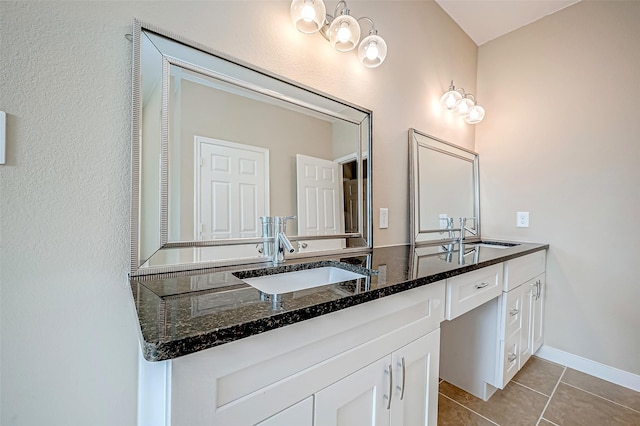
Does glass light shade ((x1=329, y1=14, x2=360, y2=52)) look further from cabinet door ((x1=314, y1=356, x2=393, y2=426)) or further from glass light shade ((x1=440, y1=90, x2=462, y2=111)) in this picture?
cabinet door ((x1=314, y1=356, x2=393, y2=426))

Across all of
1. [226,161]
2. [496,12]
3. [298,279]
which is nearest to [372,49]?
[226,161]

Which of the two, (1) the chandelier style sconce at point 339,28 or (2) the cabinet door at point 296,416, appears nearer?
(2) the cabinet door at point 296,416

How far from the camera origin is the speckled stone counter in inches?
18.5

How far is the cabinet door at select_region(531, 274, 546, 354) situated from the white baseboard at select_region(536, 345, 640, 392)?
10 cm

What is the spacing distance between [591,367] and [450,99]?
2.01m

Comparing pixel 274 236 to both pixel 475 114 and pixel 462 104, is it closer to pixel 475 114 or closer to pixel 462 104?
pixel 462 104

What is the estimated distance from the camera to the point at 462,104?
208cm

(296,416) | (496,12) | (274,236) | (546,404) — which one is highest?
(496,12)

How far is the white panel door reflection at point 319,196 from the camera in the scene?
1268 mm

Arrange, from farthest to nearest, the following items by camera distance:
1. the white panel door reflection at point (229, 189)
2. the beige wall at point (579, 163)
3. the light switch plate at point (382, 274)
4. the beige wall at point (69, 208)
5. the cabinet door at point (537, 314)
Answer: the cabinet door at point (537, 314) → the beige wall at point (579, 163) → the white panel door reflection at point (229, 189) → the light switch plate at point (382, 274) → the beige wall at point (69, 208)

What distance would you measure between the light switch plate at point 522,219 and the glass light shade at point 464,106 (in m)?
0.88

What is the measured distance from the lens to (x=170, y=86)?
0.91m

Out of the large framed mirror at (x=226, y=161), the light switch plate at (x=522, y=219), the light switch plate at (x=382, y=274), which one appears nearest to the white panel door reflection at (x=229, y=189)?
the large framed mirror at (x=226, y=161)

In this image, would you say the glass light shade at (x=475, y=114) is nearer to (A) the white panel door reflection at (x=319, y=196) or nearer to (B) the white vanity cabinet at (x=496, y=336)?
(B) the white vanity cabinet at (x=496, y=336)
